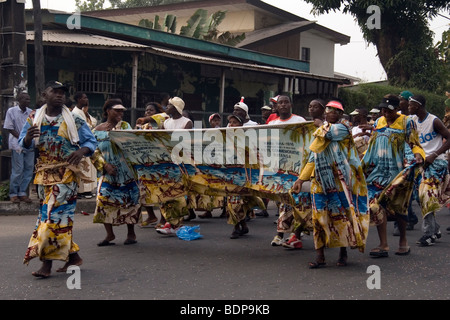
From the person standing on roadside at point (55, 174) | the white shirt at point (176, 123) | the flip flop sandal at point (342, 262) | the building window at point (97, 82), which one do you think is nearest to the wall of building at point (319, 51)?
the building window at point (97, 82)

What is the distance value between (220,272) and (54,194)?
5.93 ft

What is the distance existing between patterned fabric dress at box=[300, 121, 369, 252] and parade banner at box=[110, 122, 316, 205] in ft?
1.64

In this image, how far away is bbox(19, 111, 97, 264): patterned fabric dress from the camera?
6.22 metres

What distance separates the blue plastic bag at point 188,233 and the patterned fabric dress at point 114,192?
751 mm

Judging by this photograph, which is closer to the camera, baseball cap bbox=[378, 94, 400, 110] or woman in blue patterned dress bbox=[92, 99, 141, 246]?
baseball cap bbox=[378, 94, 400, 110]

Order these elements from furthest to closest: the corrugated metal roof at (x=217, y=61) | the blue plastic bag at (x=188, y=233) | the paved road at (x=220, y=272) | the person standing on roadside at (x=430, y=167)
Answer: the corrugated metal roof at (x=217, y=61) < the blue plastic bag at (x=188, y=233) < the person standing on roadside at (x=430, y=167) < the paved road at (x=220, y=272)

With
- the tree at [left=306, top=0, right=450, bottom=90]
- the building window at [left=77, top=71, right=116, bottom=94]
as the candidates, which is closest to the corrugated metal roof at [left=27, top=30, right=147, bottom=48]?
the building window at [left=77, top=71, right=116, bottom=94]

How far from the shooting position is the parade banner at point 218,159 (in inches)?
287

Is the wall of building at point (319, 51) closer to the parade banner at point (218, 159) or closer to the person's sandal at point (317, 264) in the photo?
the parade banner at point (218, 159)

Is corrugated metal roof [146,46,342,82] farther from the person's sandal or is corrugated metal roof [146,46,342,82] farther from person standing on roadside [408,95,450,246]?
the person's sandal

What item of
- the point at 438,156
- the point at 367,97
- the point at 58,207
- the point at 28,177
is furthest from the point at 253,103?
the point at 58,207

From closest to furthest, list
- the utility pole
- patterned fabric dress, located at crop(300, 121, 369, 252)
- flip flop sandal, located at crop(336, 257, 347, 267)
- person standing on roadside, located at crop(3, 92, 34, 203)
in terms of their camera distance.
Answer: patterned fabric dress, located at crop(300, 121, 369, 252) → flip flop sandal, located at crop(336, 257, 347, 267) → person standing on roadside, located at crop(3, 92, 34, 203) → the utility pole

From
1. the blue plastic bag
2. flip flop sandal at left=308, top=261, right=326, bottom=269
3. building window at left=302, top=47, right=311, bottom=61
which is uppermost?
building window at left=302, top=47, right=311, bottom=61
